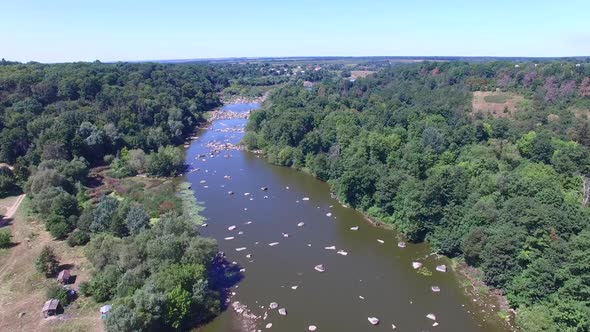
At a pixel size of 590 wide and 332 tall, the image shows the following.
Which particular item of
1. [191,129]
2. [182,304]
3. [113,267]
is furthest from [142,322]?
[191,129]

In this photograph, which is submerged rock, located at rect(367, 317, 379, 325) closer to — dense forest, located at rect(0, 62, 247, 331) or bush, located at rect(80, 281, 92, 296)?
dense forest, located at rect(0, 62, 247, 331)

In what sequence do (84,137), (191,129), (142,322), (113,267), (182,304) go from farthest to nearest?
1. (191,129)
2. (84,137)
3. (113,267)
4. (182,304)
5. (142,322)

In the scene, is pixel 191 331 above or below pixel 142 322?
below

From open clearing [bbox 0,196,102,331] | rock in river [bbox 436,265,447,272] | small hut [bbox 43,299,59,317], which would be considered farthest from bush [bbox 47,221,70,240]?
rock in river [bbox 436,265,447,272]

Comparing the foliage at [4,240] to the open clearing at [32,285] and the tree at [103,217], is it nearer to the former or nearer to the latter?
the open clearing at [32,285]

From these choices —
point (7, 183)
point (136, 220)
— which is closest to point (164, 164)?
point (7, 183)

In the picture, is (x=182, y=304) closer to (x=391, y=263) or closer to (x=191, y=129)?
(x=391, y=263)

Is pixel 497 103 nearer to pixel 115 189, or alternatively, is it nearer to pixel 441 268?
pixel 441 268

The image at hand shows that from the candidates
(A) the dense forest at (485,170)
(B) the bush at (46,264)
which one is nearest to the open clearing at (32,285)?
(B) the bush at (46,264)
